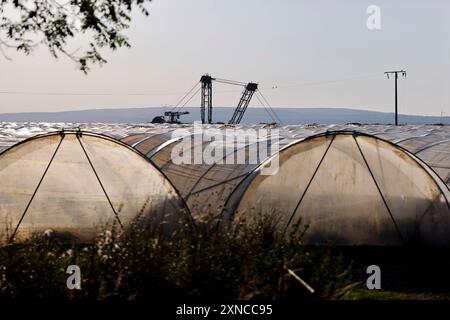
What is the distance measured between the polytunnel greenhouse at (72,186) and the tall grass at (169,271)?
428 cm

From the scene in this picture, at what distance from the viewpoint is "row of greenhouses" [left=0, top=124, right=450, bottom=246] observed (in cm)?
1113

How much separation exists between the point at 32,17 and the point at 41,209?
337 cm

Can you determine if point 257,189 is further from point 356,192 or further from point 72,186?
point 72,186

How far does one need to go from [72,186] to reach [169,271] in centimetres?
546

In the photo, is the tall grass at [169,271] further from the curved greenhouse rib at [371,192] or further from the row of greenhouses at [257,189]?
the curved greenhouse rib at [371,192]

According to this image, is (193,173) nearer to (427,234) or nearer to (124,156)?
(124,156)

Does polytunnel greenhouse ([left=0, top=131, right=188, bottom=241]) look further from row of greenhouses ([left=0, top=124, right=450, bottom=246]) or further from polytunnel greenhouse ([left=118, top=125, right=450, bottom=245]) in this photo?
polytunnel greenhouse ([left=118, top=125, right=450, bottom=245])

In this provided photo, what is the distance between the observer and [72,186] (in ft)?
37.1

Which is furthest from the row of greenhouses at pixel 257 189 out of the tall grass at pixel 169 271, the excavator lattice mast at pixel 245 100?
the excavator lattice mast at pixel 245 100

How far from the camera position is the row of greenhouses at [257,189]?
1113 centimetres

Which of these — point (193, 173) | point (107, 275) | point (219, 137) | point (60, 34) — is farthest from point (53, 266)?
point (219, 137)

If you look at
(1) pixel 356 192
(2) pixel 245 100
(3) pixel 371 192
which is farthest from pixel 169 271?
(2) pixel 245 100

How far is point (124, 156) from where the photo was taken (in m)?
11.4
